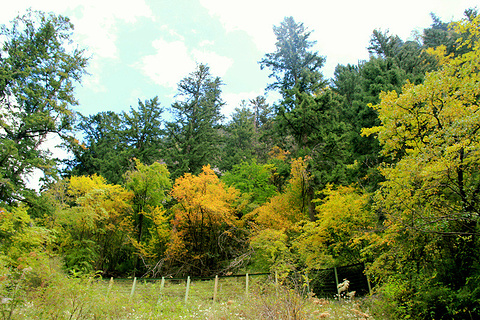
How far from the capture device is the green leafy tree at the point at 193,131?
2284cm

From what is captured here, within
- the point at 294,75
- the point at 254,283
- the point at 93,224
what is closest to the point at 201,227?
the point at 93,224

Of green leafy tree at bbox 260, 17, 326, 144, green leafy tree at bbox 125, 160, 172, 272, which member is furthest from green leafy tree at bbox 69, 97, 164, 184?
green leafy tree at bbox 260, 17, 326, 144

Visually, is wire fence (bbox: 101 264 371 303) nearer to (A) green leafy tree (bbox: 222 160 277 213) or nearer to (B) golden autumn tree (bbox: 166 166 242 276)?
(B) golden autumn tree (bbox: 166 166 242 276)

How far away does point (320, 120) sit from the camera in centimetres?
1695

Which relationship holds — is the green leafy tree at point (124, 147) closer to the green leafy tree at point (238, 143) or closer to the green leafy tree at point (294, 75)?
the green leafy tree at point (238, 143)

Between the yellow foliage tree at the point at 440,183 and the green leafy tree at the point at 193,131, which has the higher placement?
the green leafy tree at the point at 193,131

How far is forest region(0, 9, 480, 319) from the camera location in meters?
5.89

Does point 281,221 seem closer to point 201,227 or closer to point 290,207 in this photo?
point 290,207

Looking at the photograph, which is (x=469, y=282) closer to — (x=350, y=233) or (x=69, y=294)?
(x=350, y=233)

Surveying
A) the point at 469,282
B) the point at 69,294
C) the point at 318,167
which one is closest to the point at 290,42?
the point at 318,167

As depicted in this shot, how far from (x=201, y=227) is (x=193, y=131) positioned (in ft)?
35.0

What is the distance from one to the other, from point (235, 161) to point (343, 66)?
44.7 ft

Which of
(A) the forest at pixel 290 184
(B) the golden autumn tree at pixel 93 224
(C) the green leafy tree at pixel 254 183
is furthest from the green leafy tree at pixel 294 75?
(B) the golden autumn tree at pixel 93 224

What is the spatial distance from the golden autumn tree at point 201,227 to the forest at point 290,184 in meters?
0.10
